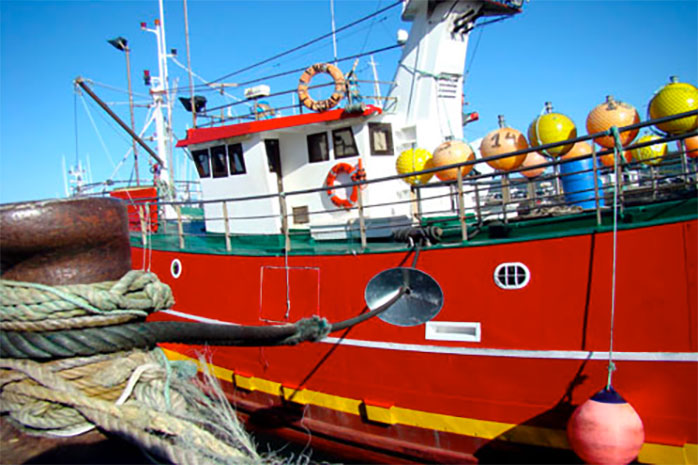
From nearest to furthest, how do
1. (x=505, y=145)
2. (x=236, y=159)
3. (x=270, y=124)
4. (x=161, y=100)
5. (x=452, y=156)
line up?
(x=505, y=145) < (x=452, y=156) < (x=270, y=124) < (x=236, y=159) < (x=161, y=100)

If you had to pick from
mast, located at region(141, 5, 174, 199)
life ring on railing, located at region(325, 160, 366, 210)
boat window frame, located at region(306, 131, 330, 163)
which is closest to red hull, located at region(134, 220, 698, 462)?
life ring on railing, located at region(325, 160, 366, 210)

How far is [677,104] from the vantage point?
4.77 m

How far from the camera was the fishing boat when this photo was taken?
4.06m

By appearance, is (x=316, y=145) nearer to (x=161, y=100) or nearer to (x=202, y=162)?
(x=202, y=162)

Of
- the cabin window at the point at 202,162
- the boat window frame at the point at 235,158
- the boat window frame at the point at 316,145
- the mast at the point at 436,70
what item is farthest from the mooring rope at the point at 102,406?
the cabin window at the point at 202,162

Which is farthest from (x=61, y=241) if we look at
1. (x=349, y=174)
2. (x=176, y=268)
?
(x=349, y=174)

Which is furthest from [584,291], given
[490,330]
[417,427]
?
[417,427]

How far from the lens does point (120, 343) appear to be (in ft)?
4.24

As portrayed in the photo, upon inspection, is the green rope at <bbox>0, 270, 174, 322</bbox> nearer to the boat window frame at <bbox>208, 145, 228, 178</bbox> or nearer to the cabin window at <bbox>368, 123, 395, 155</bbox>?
the cabin window at <bbox>368, 123, 395, 155</bbox>

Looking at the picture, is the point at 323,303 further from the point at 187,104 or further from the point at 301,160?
the point at 187,104

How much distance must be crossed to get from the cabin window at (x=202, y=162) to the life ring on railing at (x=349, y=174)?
9.22ft

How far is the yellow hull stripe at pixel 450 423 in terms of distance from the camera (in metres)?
4.01

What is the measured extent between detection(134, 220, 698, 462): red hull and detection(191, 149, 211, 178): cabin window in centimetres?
364

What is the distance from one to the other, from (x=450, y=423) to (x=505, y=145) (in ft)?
10.8
